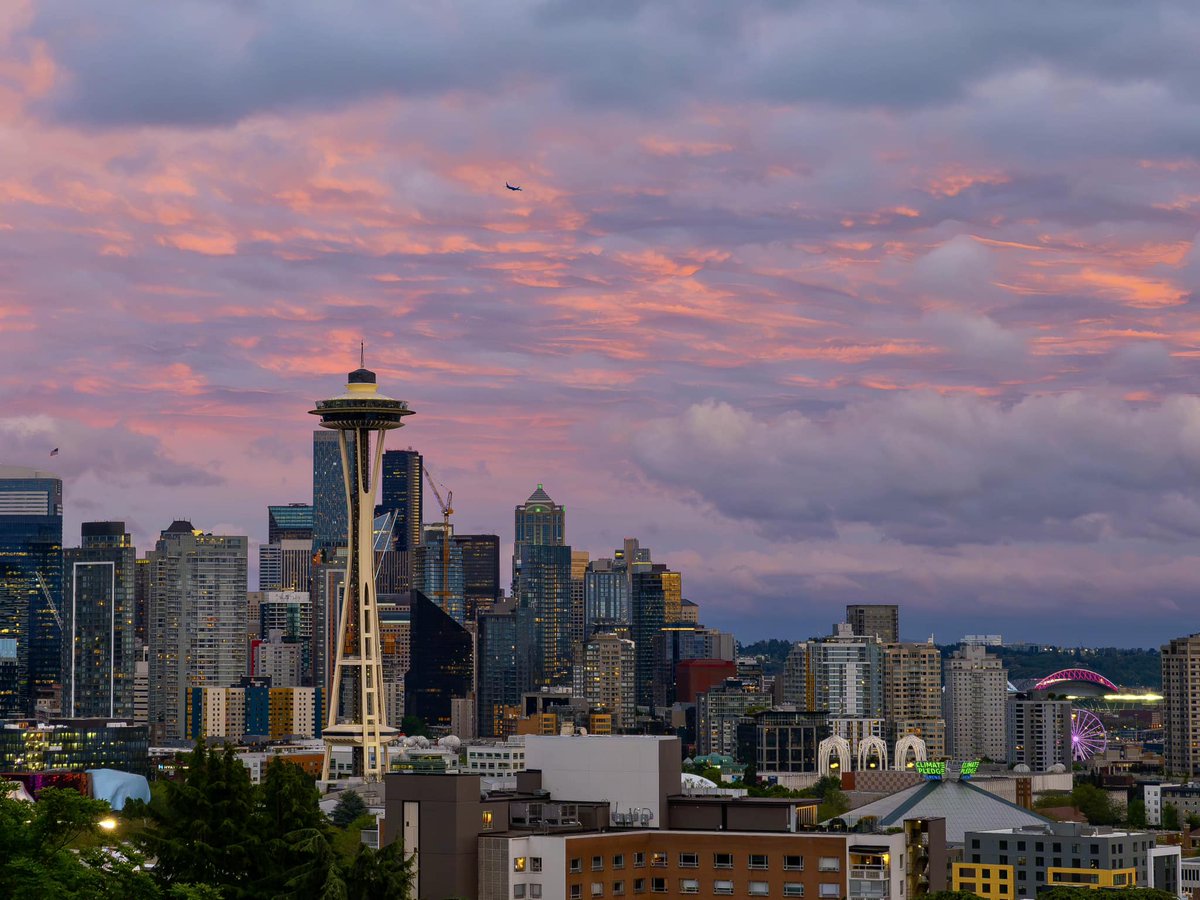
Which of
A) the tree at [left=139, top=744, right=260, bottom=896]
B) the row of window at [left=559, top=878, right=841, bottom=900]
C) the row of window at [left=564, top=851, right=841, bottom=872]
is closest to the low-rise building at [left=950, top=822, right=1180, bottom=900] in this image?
the row of window at [left=559, top=878, right=841, bottom=900]

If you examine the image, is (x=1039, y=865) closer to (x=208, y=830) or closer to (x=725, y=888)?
(x=725, y=888)

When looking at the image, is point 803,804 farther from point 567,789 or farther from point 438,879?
point 438,879

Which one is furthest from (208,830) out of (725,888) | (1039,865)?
(1039,865)

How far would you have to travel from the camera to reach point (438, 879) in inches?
4097

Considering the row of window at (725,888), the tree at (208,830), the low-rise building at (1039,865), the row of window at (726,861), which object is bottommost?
the low-rise building at (1039,865)

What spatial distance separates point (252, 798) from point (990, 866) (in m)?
125

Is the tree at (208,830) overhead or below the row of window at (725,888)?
overhead

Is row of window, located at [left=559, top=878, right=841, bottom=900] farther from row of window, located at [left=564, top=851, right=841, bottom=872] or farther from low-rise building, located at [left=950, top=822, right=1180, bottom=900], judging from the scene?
low-rise building, located at [left=950, top=822, right=1180, bottom=900]

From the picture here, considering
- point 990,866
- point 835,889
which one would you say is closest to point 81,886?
point 835,889

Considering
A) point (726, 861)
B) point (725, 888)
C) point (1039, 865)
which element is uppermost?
point (726, 861)

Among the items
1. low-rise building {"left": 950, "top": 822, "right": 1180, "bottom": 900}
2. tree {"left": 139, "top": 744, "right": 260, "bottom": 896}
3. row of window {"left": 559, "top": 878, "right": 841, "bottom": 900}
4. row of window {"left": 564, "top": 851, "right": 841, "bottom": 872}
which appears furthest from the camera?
low-rise building {"left": 950, "top": 822, "right": 1180, "bottom": 900}

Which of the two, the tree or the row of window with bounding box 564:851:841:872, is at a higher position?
the tree

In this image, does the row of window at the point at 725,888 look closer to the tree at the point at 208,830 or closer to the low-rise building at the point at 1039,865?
the tree at the point at 208,830

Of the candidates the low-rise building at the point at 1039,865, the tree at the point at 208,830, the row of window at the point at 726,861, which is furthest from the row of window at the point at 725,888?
the low-rise building at the point at 1039,865
